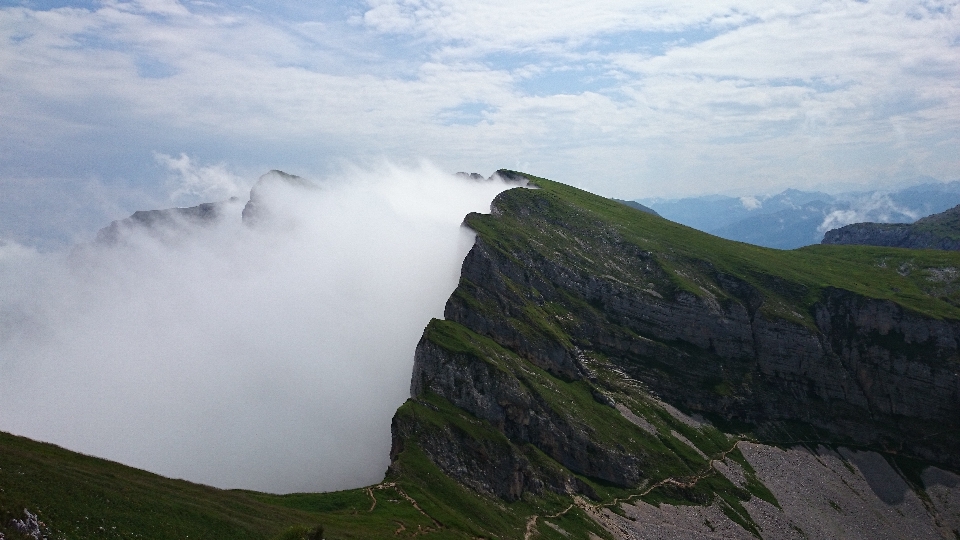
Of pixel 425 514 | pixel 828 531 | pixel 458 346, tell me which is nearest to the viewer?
pixel 425 514

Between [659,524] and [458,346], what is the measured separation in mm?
56876

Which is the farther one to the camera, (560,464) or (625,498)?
(560,464)

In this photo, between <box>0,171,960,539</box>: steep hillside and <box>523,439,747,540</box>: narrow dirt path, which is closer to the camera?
<box>0,171,960,539</box>: steep hillside

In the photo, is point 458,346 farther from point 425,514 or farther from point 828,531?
point 828,531

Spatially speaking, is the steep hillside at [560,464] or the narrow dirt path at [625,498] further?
the narrow dirt path at [625,498]

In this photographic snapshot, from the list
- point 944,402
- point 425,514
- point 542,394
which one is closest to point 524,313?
point 542,394

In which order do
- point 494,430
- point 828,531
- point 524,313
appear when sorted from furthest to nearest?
point 524,313
point 828,531
point 494,430

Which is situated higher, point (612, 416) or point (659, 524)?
point (612, 416)

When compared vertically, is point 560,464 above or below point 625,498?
above

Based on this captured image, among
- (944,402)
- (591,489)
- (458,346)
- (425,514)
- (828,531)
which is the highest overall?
(458,346)

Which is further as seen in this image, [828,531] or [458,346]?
[828,531]

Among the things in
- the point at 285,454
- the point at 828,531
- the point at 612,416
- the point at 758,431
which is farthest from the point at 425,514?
the point at 758,431

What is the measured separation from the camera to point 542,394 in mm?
152125

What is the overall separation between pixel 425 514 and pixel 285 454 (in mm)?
98272
